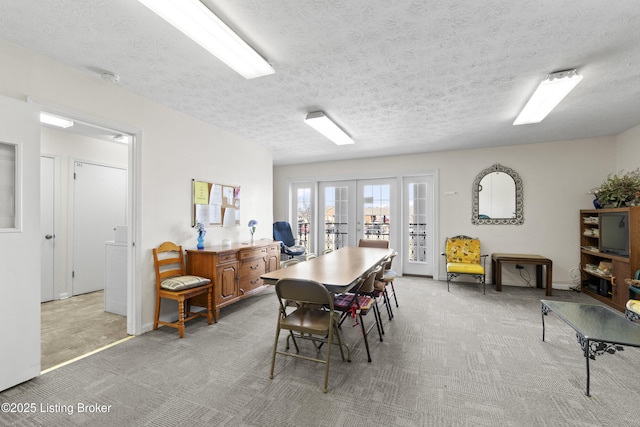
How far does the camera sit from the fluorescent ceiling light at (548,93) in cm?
249

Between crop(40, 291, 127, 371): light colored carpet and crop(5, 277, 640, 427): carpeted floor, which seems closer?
crop(5, 277, 640, 427): carpeted floor

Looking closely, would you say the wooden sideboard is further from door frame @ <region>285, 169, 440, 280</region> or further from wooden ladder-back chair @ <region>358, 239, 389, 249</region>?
door frame @ <region>285, 169, 440, 280</region>

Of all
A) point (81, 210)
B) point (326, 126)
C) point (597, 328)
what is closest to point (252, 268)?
point (326, 126)

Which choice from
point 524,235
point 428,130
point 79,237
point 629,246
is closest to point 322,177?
point 428,130

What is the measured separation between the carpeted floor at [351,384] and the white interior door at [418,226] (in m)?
2.73

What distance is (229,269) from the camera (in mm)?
3594

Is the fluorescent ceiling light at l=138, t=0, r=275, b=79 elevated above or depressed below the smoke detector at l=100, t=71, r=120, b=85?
below

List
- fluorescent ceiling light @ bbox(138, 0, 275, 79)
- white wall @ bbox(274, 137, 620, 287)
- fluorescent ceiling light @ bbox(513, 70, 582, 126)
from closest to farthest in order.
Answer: fluorescent ceiling light @ bbox(138, 0, 275, 79) → fluorescent ceiling light @ bbox(513, 70, 582, 126) → white wall @ bbox(274, 137, 620, 287)

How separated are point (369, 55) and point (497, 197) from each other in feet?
14.3

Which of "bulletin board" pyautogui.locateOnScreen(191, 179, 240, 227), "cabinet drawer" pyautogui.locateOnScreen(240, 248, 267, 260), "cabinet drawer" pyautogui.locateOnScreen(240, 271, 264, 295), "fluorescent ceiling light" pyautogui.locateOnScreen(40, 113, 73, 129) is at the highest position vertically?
"fluorescent ceiling light" pyautogui.locateOnScreen(40, 113, 73, 129)

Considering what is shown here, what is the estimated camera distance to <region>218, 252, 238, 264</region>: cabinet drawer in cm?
342

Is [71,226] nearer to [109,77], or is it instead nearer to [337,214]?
[109,77]

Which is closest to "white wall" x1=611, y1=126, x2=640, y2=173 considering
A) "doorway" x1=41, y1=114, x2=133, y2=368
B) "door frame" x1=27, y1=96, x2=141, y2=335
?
"door frame" x1=27, y1=96, x2=141, y2=335

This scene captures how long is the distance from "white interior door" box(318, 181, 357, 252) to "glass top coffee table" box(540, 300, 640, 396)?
4181mm
